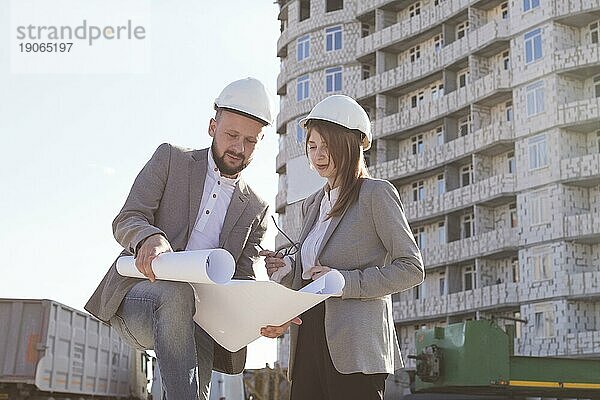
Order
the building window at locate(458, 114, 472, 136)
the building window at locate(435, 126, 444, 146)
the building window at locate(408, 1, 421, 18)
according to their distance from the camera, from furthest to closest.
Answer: the building window at locate(408, 1, 421, 18), the building window at locate(435, 126, 444, 146), the building window at locate(458, 114, 472, 136)

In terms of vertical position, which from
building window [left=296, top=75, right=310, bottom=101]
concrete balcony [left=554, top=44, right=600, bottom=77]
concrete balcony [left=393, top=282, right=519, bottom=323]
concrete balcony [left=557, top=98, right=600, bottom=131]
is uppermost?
building window [left=296, top=75, right=310, bottom=101]

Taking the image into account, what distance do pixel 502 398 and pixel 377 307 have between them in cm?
2022

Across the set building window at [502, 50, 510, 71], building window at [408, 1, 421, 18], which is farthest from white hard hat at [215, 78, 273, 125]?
building window at [408, 1, 421, 18]

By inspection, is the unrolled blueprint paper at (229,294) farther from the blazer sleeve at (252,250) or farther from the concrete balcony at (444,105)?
the concrete balcony at (444,105)

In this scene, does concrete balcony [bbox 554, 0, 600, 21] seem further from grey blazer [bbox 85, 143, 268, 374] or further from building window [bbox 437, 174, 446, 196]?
grey blazer [bbox 85, 143, 268, 374]

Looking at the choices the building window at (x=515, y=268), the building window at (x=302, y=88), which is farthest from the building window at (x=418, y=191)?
the building window at (x=302, y=88)

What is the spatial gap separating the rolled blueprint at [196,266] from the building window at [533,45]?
35.7m

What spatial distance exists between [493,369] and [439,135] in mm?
22173

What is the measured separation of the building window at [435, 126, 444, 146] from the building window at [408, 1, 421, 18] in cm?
629

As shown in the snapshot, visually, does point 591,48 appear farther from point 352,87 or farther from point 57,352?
point 57,352

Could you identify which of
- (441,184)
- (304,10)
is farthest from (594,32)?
(304,10)

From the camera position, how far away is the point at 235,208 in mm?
4598

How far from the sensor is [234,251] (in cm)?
453

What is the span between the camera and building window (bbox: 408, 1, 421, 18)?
45688 mm
